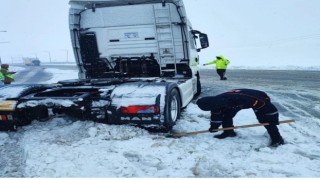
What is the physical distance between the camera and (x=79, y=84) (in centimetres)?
627

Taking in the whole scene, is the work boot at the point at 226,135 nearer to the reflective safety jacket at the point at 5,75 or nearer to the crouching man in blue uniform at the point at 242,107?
the crouching man in blue uniform at the point at 242,107

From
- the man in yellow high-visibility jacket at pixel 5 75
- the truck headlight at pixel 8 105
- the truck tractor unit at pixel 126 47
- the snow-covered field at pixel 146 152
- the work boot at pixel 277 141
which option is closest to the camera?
the snow-covered field at pixel 146 152

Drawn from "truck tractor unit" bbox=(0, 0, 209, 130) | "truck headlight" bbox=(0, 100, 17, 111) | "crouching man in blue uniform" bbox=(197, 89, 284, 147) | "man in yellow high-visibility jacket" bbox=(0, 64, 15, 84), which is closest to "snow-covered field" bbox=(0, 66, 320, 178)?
"crouching man in blue uniform" bbox=(197, 89, 284, 147)

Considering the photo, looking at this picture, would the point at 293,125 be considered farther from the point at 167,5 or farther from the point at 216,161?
the point at 167,5

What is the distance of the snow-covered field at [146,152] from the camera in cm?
361

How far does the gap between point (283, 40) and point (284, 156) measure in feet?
187

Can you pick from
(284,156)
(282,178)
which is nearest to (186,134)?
(284,156)

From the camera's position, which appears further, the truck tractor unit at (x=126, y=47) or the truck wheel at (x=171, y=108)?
the truck tractor unit at (x=126, y=47)

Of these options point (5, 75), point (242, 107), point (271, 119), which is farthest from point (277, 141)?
point (5, 75)

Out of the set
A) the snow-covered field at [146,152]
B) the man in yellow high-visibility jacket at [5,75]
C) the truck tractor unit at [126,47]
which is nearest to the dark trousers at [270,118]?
the snow-covered field at [146,152]

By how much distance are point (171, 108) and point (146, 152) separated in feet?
3.98

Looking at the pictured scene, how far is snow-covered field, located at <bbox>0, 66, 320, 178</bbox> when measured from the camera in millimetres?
3607

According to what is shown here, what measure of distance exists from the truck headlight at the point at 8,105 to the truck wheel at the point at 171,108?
2616mm

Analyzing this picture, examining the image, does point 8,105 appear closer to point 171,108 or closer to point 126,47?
point 171,108
